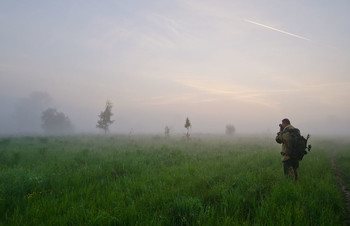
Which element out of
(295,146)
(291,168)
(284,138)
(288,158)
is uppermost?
(284,138)

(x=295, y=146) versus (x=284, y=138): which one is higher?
(x=284, y=138)

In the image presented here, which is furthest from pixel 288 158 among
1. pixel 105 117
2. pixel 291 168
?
pixel 105 117

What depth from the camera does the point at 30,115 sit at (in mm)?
87062

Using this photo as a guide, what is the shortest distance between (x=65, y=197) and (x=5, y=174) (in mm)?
3585

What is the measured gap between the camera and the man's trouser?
6242mm

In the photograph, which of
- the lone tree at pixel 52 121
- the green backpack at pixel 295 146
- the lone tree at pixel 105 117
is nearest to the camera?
the green backpack at pixel 295 146

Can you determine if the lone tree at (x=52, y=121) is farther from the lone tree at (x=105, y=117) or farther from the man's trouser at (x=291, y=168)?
the man's trouser at (x=291, y=168)

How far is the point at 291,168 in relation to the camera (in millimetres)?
6363

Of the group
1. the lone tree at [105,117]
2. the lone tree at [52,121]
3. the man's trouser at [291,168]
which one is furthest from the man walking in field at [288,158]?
the lone tree at [52,121]

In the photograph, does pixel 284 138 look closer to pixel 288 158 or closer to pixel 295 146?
pixel 295 146

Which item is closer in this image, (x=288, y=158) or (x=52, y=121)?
(x=288, y=158)

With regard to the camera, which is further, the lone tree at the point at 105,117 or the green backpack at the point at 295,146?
the lone tree at the point at 105,117

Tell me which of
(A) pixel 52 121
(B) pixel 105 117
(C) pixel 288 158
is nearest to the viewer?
(C) pixel 288 158

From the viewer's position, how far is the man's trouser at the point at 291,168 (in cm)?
624
